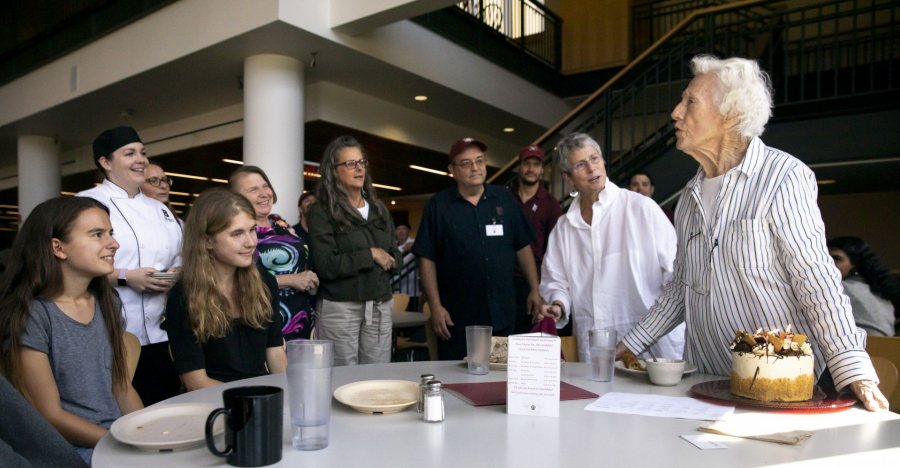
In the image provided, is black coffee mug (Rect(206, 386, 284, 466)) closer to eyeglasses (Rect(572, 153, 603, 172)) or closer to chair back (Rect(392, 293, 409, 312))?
eyeglasses (Rect(572, 153, 603, 172))

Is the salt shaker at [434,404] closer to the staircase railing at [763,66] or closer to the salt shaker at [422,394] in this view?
the salt shaker at [422,394]

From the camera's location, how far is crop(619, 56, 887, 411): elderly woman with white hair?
4.84 feet

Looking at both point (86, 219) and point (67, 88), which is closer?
point (86, 219)

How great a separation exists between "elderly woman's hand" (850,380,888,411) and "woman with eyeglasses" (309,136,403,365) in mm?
1984

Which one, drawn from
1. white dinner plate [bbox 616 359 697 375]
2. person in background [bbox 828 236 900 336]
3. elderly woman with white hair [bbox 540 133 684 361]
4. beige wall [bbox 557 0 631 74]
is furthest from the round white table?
beige wall [bbox 557 0 631 74]

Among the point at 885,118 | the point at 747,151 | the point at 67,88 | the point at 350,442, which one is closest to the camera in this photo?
the point at 350,442

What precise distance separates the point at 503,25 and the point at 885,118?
5.41 meters

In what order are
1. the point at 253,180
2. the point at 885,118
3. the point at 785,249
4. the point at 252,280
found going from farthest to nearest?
the point at 885,118, the point at 253,180, the point at 252,280, the point at 785,249

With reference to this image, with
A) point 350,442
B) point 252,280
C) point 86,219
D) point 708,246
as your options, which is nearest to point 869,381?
point 708,246

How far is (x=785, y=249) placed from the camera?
60.4 inches

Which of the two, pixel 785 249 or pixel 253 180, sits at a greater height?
pixel 253 180

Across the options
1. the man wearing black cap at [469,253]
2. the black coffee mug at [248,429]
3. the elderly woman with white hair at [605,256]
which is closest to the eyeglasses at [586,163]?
the elderly woman with white hair at [605,256]

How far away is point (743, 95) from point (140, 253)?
7.84 ft

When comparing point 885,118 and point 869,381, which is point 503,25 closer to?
point 885,118
